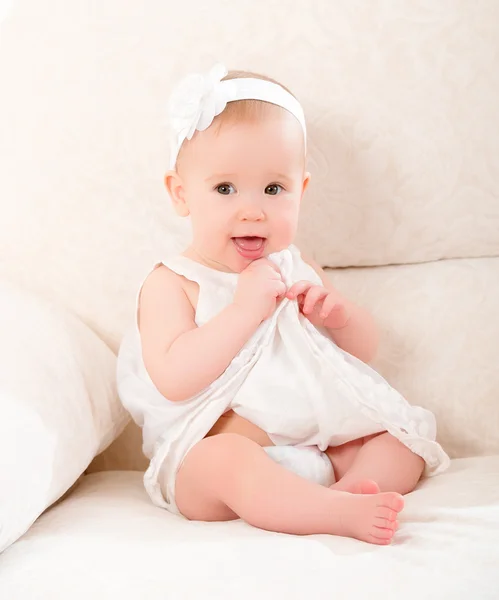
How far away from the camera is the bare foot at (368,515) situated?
0.91 m

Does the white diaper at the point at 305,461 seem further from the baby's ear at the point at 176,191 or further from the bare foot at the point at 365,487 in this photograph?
the baby's ear at the point at 176,191

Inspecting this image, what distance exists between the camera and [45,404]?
3.65 feet

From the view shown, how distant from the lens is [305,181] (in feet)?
4.27

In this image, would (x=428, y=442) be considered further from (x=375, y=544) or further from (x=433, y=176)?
(x=433, y=176)

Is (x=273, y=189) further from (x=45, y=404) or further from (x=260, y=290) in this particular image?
(x=45, y=404)

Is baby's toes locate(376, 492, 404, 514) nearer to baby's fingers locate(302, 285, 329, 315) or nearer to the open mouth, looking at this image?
baby's fingers locate(302, 285, 329, 315)

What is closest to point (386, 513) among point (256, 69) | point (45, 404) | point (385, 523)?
point (385, 523)

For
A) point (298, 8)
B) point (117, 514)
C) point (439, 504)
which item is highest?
point (298, 8)

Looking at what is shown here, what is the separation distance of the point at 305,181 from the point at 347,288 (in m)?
0.21

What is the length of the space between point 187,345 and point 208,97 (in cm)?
35

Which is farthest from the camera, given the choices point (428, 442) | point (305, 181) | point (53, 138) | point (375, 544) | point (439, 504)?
point (53, 138)

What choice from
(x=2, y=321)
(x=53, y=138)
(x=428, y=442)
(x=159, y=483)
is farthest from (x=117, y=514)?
(x=53, y=138)

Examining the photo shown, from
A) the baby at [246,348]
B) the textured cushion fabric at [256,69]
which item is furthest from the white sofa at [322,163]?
the baby at [246,348]

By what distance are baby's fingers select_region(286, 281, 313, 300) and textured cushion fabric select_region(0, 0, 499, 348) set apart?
8.5 inches
